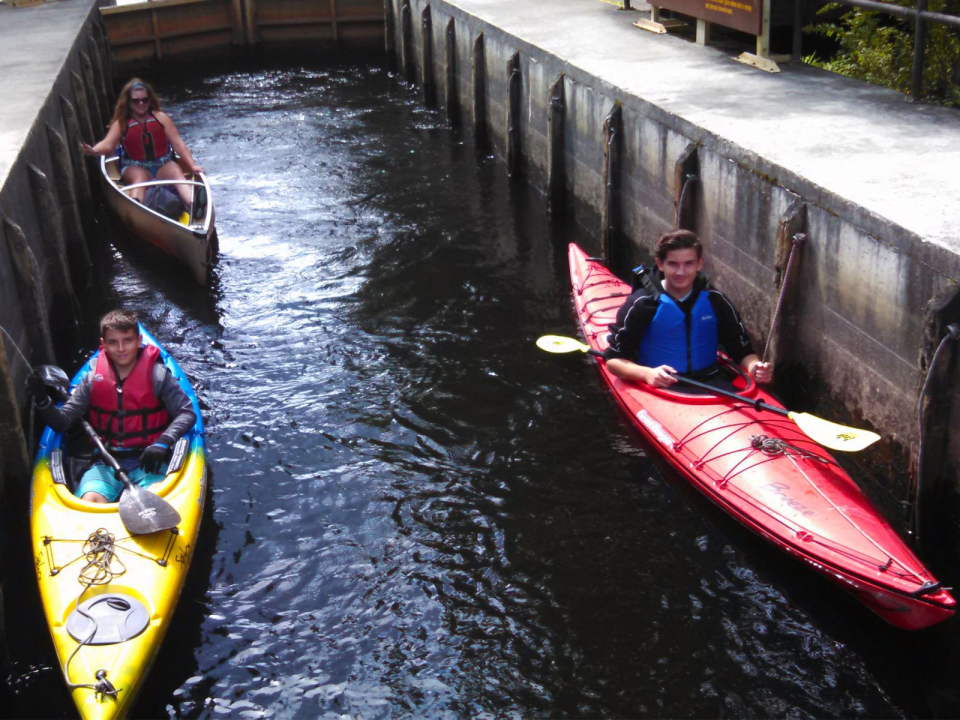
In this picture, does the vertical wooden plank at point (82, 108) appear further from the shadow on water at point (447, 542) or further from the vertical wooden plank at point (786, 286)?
the vertical wooden plank at point (786, 286)

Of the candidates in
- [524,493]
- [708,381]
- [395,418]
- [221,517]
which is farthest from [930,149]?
[221,517]

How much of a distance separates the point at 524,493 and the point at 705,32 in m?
6.43

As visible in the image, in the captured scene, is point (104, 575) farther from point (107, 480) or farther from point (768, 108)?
point (768, 108)

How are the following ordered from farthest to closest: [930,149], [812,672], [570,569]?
[930,149] → [570,569] → [812,672]

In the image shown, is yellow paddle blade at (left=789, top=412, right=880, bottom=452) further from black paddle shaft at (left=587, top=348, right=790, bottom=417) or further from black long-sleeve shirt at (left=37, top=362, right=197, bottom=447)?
black long-sleeve shirt at (left=37, top=362, right=197, bottom=447)

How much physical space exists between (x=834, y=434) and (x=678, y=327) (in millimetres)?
1122

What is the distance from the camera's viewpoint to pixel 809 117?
8.02 meters

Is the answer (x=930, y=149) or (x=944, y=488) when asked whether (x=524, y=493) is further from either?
(x=930, y=149)

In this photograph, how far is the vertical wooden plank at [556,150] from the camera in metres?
10.7

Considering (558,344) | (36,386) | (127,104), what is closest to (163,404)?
(36,386)

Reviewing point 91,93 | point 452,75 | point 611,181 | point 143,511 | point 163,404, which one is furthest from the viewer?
point 452,75

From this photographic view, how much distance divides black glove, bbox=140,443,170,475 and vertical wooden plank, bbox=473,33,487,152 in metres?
8.52

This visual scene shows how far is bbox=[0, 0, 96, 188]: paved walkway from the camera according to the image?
8.95m

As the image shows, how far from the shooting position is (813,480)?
18.2 feet
